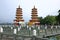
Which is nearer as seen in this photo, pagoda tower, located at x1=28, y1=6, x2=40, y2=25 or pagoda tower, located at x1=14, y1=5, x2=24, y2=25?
pagoda tower, located at x1=28, y1=6, x2=40, y2=25

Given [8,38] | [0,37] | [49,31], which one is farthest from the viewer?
[49,31]

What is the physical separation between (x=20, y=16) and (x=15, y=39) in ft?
222

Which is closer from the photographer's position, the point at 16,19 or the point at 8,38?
the point at 8,38

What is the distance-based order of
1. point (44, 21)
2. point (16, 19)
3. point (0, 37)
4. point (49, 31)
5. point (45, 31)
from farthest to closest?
point (44, 21) → point (16, 19) → point (49, 31) → point (45, 31) → point (0, 37)

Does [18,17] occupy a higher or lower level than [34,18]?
higher

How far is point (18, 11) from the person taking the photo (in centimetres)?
8650

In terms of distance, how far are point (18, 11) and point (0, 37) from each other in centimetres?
6613

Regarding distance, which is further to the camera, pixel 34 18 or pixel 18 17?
pixel 18 17

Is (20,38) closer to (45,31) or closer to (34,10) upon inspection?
(45,31)

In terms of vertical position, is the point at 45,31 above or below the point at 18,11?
below

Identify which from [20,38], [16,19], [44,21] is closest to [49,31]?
[20,38]

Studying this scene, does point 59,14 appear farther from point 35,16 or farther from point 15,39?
point 15,39

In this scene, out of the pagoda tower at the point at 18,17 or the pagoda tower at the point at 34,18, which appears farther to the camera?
the pagoda tower at the point at 18,17

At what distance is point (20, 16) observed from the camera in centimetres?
8538
